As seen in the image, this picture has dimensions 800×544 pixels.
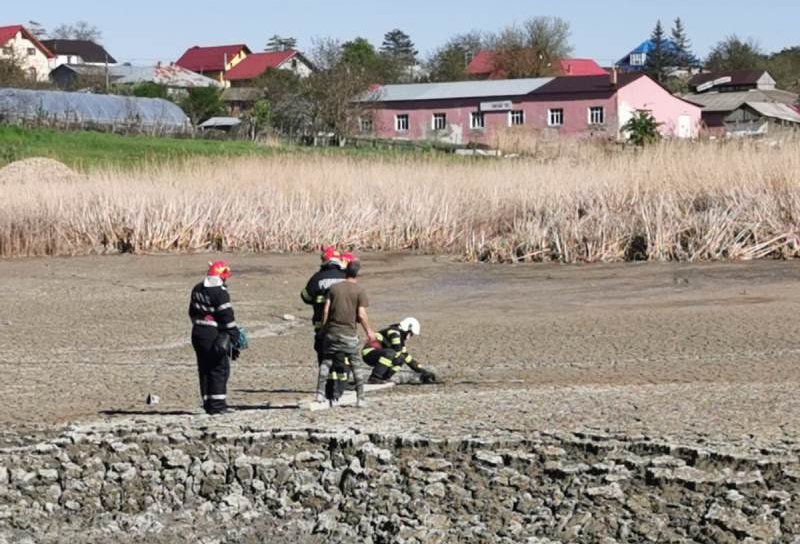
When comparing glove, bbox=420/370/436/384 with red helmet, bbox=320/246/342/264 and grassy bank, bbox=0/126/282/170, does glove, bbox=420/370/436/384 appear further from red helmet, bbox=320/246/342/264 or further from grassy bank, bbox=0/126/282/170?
grassy bank, bbox=0/126/282/170

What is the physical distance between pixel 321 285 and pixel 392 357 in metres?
1.34

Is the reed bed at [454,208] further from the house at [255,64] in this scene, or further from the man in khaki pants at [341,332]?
the house at [255,64]

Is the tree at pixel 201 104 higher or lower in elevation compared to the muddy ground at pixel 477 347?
higher

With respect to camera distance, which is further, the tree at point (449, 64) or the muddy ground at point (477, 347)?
the tree at point (449, 64)

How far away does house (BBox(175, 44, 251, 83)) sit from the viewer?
132 m

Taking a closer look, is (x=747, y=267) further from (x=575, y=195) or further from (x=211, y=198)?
(x=211, y=198)

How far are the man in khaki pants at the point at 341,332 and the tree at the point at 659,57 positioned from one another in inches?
4289

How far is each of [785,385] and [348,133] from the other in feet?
182

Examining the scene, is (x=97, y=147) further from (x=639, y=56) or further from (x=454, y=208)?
(x=639, y=56)

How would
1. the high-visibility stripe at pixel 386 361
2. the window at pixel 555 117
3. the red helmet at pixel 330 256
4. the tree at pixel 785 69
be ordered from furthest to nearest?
the tree at pixel 785 69 < the window at pixel 555 117 < the high-visibility stripe at pixel 386 361 < the red helmet at pixel 330 256

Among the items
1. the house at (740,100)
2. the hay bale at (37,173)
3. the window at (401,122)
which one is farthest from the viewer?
the window at (401,122)

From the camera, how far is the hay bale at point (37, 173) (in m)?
31.9

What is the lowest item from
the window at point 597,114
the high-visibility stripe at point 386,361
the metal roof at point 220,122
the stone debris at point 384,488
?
the stone debris at point 384,488

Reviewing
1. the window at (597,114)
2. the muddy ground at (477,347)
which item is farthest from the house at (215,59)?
the muddy ground at (477,347)
